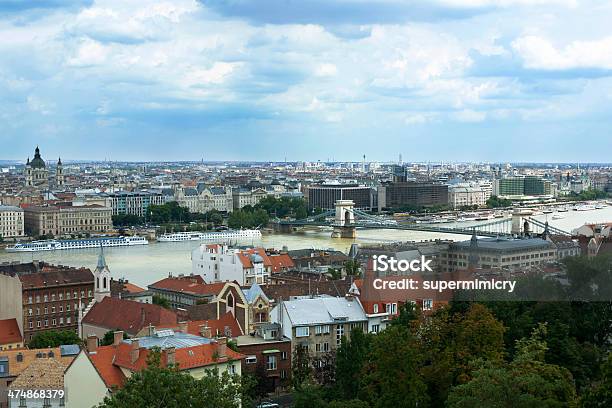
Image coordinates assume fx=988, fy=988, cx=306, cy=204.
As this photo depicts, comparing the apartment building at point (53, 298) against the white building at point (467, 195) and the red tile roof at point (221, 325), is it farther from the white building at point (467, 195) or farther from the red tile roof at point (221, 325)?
the white building at point (467, 195)

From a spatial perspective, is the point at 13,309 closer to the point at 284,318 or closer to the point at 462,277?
the point at 284,318

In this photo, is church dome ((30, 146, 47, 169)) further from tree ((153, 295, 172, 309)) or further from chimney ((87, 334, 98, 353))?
chimney ((87, 334, 98, 353))

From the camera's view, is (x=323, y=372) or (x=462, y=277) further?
Answer: (x=462, y=277)

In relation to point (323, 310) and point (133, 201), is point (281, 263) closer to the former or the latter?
point (323, 310)

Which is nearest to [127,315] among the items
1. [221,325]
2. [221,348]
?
[221,325]

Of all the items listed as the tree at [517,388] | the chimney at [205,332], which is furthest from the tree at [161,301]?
the tree at [517,388]

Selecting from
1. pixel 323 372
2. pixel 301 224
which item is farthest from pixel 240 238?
pixel 323 372
